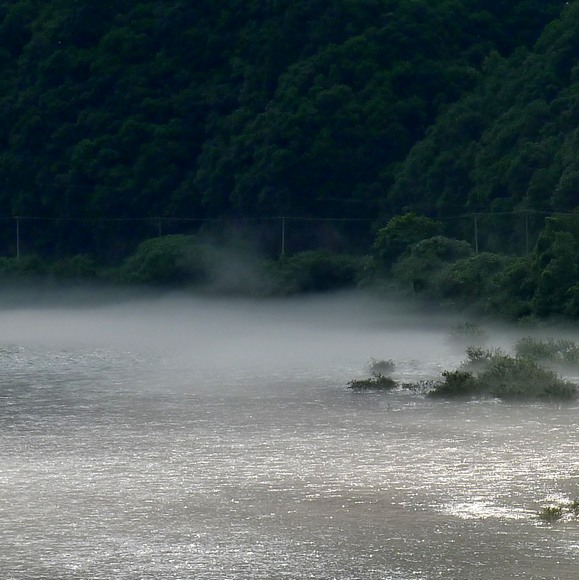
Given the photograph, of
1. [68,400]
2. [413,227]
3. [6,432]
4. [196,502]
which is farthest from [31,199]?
[196,502]

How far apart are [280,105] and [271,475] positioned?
33.0 metres

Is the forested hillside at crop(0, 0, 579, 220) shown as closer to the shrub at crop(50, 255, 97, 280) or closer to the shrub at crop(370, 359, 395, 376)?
the shrub at crop(50, 255, 97, 280)

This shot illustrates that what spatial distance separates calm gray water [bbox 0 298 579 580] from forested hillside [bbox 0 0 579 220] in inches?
691

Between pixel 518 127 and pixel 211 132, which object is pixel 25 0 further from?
pixel 518 127

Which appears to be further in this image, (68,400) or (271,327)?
(271,327)

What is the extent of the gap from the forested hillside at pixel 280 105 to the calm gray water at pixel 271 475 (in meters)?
17.6

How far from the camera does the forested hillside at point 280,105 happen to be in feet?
139

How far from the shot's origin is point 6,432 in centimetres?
1789

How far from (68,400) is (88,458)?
549 cm

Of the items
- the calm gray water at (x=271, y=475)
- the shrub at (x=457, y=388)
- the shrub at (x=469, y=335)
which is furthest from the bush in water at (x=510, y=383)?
the shrub at (x=469, y=335)

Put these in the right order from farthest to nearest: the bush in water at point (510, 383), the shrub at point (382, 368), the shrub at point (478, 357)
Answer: the shrub at point (382, 368)
the shrub at point (478, 357)
the bush in water at point (510, 383)

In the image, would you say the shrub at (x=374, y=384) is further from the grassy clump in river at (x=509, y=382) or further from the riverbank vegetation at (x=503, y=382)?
the grassy clump in river at (x=509, y=382)

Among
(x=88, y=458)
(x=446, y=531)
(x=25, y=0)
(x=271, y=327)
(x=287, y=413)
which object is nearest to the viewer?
(x=446, y=531)

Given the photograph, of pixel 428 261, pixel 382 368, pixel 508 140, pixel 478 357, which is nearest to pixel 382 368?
pixel 382 368
